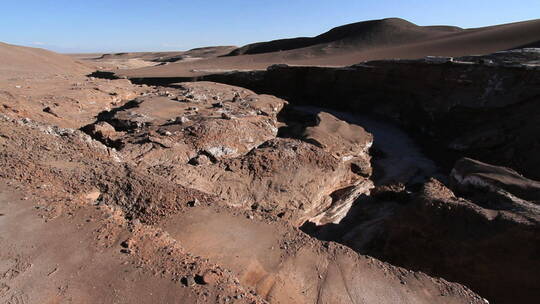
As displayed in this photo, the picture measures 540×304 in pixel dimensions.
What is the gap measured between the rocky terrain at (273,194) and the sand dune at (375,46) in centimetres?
1289

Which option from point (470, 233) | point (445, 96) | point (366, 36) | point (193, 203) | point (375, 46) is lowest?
point (470, 233)

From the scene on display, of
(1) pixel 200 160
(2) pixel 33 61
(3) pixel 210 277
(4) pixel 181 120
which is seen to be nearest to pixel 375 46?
(2) pixel 33 61

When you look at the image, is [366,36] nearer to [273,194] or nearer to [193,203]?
[273,194]

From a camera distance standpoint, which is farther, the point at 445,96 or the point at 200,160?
the point at 445,96

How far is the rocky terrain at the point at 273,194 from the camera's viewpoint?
354 cm

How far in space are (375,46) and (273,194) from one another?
3702 cm

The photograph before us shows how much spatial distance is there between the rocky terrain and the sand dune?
42.3ft

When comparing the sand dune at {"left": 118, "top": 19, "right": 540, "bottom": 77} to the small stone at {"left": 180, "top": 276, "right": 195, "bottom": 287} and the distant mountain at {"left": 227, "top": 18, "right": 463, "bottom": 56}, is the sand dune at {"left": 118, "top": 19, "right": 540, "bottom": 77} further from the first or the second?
the small stone at {"left": 180, "top": 276, "right": 195, "bottom": 287}

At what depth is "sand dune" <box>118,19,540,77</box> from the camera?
2733cm

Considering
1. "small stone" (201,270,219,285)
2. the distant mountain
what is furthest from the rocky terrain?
the distant mountain

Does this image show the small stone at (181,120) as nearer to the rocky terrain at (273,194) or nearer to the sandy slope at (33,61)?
the rocky terrain at (273,194)

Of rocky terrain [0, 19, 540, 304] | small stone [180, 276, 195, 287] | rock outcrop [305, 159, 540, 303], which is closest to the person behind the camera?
small stone [180, 276, 195, 287]

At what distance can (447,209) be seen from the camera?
20.6ft

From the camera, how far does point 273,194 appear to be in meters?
7.86
